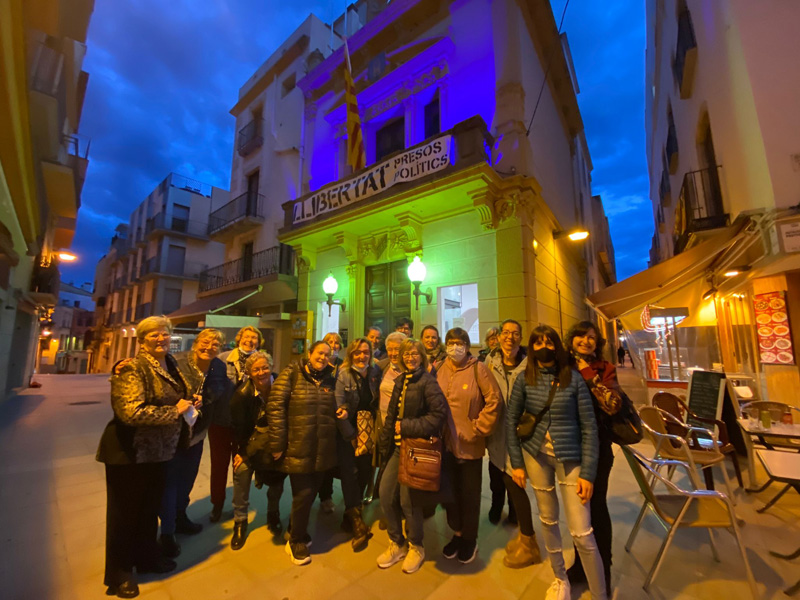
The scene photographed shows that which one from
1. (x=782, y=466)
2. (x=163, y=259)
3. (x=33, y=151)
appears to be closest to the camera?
(x=782, y=466)

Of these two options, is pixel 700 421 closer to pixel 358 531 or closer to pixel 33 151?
pixel 358 531

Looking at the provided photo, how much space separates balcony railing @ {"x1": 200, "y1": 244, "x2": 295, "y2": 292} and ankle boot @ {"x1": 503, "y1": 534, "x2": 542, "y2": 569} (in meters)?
11.8

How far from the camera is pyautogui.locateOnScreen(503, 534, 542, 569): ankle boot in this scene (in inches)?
107

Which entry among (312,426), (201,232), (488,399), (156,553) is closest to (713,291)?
(488,399)

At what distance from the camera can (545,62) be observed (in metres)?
10.7

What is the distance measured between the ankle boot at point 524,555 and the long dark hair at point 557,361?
1391 millimetres

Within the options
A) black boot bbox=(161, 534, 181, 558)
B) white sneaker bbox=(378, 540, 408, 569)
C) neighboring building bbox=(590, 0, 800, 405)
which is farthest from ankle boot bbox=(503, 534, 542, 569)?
neighboring building bbox=(590, 0, 800, 405)

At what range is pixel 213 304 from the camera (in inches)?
583

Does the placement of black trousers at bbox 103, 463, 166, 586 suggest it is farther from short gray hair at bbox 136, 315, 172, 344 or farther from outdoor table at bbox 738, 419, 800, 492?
outdoor table at bbox 738, 419, 800, 492

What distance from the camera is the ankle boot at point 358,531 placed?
2992mm

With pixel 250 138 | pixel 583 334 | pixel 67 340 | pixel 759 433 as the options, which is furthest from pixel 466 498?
pixel 67 340

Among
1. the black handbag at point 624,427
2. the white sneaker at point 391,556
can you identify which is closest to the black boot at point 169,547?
the white sneaker at point 391,556

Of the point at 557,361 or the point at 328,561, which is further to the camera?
the point at 328,561

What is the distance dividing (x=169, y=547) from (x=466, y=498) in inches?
101
